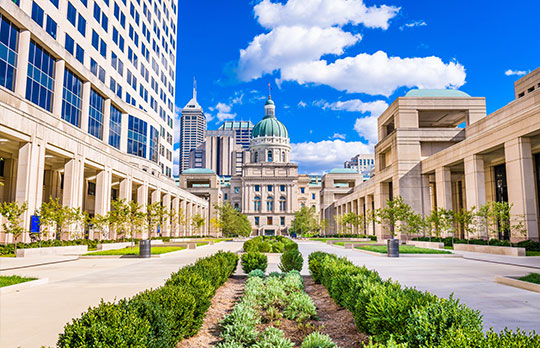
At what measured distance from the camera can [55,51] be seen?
108ft

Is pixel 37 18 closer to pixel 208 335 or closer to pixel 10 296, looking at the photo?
pixel 10 296

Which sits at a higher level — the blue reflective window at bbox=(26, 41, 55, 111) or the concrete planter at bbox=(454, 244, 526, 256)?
the blue reflective window at bbox=(26, 41, 55, 111)

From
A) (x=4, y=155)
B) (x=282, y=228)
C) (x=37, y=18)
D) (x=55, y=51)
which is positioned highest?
(x=37, y=18)

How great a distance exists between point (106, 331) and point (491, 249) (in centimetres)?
3023

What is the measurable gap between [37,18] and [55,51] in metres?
2.79

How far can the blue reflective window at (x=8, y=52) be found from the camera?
1072 inches

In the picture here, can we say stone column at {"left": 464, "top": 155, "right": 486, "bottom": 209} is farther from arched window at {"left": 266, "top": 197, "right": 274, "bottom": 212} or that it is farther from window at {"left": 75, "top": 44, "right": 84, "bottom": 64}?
arched window at {"left": 266, "top": 197, "right": 274, "bottom": 212}

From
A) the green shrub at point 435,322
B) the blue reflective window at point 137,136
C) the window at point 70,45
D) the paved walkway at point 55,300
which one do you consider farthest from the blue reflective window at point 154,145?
the green shrub at point 435,322

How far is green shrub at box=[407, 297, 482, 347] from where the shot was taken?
15.5 ft

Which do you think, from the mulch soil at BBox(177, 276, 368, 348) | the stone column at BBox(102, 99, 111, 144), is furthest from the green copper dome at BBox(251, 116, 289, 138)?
the mulch soil at BBox(177, 276, 368, 348)

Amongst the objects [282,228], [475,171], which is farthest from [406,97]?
[282,228]

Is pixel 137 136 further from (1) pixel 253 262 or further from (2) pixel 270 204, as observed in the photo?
(2) pixel 270 204

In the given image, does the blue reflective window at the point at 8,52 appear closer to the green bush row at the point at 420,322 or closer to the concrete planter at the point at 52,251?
the concrete planter at the point at 52,251

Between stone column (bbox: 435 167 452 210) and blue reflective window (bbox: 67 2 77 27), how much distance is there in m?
40.1
